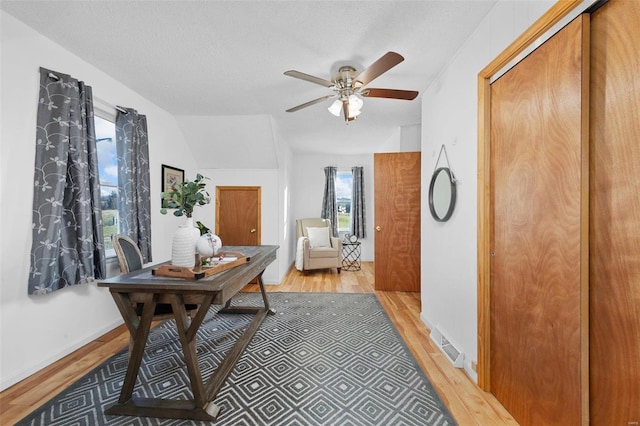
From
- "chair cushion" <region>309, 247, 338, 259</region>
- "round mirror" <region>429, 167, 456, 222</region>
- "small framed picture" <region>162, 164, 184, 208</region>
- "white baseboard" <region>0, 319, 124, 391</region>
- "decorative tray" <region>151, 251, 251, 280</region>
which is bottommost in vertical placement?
"white baseboard" <region>0, 319, 124, 391</region>

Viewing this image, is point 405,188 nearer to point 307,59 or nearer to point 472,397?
point 307,59

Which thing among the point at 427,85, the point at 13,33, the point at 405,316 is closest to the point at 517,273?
the point at 405,316

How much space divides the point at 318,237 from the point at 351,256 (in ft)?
4.02

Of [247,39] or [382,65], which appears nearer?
[382,65]

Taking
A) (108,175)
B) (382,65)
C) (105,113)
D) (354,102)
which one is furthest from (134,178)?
(382,65)

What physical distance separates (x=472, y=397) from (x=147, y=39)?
11.0ft

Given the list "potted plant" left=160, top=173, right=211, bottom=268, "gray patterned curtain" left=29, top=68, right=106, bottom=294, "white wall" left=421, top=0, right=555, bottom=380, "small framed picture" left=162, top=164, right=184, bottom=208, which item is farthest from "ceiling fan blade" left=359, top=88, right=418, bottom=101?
"small framed picture" left=162, top=164, right=184, bottom=208

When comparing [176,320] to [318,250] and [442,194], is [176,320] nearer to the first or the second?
[442,194]

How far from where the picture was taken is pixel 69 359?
6.79 ft

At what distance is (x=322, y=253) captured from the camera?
482cm

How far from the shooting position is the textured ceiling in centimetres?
167

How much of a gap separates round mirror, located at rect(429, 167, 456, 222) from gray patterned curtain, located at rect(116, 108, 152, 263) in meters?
3.05

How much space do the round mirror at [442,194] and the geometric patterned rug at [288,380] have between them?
120 centimetres

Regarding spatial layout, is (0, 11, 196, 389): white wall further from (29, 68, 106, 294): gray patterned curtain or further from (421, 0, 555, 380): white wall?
(421, 0, 555, 380): white wall
